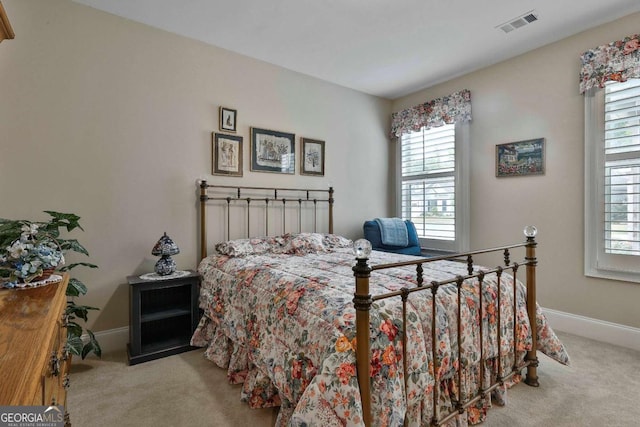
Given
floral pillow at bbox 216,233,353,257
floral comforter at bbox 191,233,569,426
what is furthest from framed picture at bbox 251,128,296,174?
floral comforter at bbox 191,233,569,426

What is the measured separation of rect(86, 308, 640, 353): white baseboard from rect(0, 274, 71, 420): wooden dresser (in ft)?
5.36

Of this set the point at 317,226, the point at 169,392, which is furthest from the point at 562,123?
the point at 169,392

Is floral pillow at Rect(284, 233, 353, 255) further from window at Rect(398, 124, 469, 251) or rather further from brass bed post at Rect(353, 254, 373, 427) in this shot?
brass bed post at Rect(353, 254, 373, 427)

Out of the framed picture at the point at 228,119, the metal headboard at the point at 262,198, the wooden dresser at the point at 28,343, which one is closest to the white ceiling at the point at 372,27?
the framed picture at the point at 228,119

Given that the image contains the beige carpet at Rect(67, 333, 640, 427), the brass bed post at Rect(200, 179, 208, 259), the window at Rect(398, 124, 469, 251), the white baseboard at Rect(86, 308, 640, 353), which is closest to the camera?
the beige carpet at Rect(67, 333, 640, 427)

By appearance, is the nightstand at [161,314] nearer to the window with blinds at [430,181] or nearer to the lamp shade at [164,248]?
the lamp shade at [164,248]

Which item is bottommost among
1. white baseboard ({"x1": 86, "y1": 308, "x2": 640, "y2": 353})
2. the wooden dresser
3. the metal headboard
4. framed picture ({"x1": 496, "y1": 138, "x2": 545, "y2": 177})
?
white baseboard ({"x1": 86, "y1": 308, "x2": 640, "y2": 353})

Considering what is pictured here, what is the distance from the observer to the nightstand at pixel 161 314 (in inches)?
93.1

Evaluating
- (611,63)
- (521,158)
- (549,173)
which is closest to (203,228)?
(521,158)

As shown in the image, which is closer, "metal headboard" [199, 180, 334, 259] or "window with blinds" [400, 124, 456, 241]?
"metal headboard" [199, 180, 334, 259]

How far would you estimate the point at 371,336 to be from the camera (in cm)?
131

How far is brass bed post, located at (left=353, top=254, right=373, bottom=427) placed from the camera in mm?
1223

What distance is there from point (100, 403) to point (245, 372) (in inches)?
32.2

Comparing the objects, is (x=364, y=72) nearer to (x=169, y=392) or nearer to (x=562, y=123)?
(x=562, y=123)
